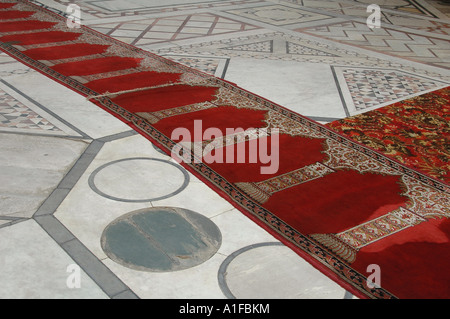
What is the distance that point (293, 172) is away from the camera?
286cm

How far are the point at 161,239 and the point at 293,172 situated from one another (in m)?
0.89

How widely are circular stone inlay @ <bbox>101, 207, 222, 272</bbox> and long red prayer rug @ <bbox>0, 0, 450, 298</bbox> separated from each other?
0.84 ft

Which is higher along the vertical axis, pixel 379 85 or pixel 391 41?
pixel 391 41

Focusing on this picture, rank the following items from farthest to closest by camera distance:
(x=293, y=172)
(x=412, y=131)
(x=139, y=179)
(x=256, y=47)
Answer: (x=256, y=47) → (x=412, y=131) → (x=293, y=172) → (x=139, y=179)

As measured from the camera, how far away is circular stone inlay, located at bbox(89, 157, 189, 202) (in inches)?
101

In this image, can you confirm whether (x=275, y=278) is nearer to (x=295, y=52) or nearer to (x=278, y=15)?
(x=295, y=52)

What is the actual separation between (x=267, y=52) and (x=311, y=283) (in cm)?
346

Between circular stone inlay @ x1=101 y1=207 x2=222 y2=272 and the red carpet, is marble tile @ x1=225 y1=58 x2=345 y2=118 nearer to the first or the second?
the red carpet

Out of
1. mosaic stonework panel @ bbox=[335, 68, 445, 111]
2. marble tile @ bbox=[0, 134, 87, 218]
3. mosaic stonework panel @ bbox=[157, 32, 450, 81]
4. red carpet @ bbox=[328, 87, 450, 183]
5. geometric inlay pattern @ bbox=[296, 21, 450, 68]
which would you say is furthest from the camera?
geometric inlay pattern @ bbox=[296, 21, 450, 68]

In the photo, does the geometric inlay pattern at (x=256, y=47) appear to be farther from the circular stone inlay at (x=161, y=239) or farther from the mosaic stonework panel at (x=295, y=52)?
the circular stone inlay at (x=161, y=239)

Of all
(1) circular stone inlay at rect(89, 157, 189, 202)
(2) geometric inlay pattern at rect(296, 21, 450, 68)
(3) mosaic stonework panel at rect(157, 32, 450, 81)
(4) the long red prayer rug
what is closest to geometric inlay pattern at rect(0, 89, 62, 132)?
(4) the long red prayer rug

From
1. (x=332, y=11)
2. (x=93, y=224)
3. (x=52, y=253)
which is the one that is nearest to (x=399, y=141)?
(x=93, y=224)

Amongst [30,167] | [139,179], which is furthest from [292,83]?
[30,167]

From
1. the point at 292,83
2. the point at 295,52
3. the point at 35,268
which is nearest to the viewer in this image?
the point at 35,268
